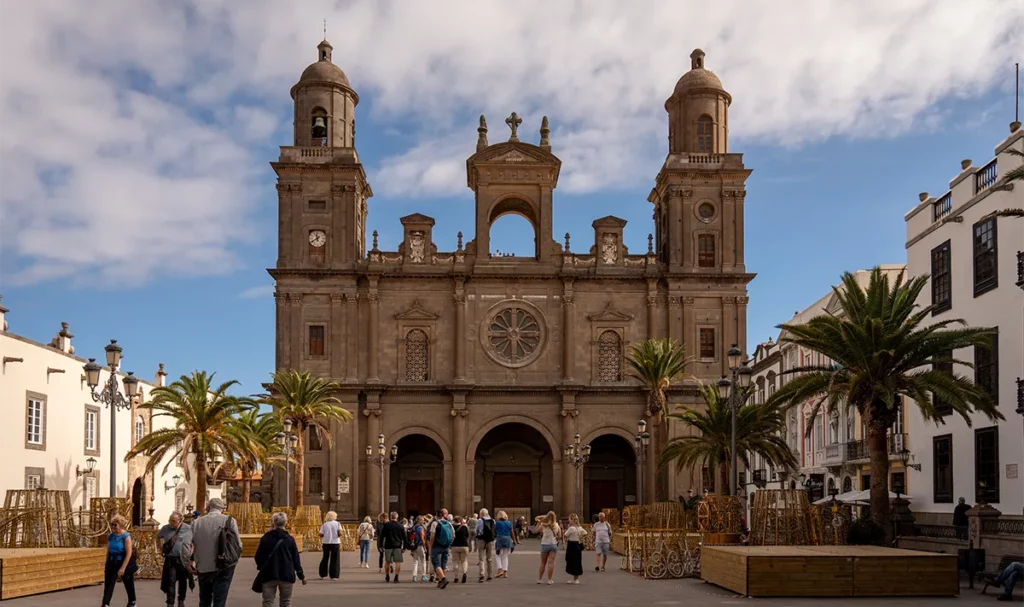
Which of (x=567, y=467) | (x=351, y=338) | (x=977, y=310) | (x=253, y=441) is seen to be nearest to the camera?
(x=977, y=310)

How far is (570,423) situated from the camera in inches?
2442

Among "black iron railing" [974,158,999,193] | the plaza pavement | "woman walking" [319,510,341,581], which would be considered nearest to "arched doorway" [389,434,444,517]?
the plaza pavement

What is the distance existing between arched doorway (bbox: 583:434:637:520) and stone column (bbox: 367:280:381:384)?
42.8ft

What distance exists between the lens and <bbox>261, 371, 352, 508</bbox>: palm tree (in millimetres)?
55031

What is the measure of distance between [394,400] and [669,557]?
35741 mm

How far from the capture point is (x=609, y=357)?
63469 millimetres

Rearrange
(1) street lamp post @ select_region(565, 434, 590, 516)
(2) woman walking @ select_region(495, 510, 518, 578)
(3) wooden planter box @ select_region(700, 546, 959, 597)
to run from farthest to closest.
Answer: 1. (1) street lamp post @ select_region(565, 434, 590, 516)
2. (2) woman walking @ select_region(495, 510, 518, 578)
3. (3) wooden planter box @ select_region(700, 546, 959, 597)

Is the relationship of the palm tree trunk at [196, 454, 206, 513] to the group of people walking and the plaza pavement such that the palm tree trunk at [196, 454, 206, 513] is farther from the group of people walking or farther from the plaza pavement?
the plaza pavement

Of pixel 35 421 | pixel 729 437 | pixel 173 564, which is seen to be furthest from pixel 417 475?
pixel 173 564

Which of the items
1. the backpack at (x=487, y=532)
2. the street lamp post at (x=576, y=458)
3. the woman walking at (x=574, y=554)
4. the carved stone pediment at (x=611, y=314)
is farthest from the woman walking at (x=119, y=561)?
the carved stone pediment at (x=611, y=314)

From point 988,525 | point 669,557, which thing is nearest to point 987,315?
point 988,525

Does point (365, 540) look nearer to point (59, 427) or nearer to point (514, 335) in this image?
point (59, 427)

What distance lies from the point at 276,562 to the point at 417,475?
162 feet

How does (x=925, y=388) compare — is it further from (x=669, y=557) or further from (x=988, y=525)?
(x=669, y=557)
